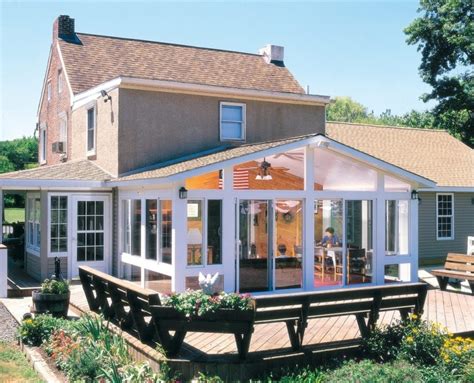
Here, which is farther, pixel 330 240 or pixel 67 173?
pixel 67 173

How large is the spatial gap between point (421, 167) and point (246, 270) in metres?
12.3

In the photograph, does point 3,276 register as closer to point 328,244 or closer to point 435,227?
point 328,244

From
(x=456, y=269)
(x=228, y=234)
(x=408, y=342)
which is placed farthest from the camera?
(x=456, y=269)

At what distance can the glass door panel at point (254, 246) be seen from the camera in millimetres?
12258

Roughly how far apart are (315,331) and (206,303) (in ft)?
8.49

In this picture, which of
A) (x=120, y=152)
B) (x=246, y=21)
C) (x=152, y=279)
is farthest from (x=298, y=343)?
(x=246, y=21)

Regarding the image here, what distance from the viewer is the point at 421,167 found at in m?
22.0

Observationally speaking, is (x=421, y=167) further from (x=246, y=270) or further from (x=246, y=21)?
(x=246, y=270)

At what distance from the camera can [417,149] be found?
24203 millimetres

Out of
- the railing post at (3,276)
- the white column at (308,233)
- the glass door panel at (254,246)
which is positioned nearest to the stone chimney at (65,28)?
the railing post at (3,276)

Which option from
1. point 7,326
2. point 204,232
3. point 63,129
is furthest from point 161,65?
point 7,326

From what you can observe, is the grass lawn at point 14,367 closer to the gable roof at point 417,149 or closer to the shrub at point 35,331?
the shrub at point 35,331

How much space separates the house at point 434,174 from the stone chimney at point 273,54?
12.7 ft

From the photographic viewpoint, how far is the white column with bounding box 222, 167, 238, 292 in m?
12.0
